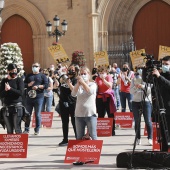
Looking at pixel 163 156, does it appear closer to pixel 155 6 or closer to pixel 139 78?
pixel 139 78

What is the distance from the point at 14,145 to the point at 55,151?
5.04 ft

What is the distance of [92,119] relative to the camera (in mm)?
13273

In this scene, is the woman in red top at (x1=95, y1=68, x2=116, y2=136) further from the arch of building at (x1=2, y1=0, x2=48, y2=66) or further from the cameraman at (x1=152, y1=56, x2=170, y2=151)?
the arch of building at (x1=2, y1=0, x2=48, y2=66)

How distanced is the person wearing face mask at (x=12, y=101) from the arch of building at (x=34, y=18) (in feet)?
81.5

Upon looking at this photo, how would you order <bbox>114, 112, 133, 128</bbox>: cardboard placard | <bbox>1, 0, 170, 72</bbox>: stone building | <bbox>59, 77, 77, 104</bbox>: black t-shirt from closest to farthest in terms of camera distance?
<bbox>59, 77, 77, 104</bbox>: black t-shirt
<bbox>114, 112, 133, 128</bbox>: cardboard placard
<bbox>1, 0, 170, 72</bbox>: stone building

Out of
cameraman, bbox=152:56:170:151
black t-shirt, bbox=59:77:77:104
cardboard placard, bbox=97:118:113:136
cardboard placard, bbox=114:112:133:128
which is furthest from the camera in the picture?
cardboard placard, bbox=114:112:133:128

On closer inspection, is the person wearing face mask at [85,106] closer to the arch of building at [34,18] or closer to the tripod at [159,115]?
the tripod at [159,115]

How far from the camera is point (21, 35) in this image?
40.7 m

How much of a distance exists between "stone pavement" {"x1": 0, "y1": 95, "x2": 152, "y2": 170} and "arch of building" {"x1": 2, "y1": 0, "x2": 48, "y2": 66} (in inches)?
808

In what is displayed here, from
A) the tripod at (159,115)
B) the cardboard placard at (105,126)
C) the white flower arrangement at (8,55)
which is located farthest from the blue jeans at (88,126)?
the white flower arrangement at (8,55)

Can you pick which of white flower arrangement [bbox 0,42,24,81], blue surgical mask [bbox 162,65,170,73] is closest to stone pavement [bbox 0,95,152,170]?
blue surgical mask [bbox 162,65,170,73]

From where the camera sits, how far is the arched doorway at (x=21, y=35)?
4053cm

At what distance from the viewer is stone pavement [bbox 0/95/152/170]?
12.4 m

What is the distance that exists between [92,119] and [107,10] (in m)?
24.1
